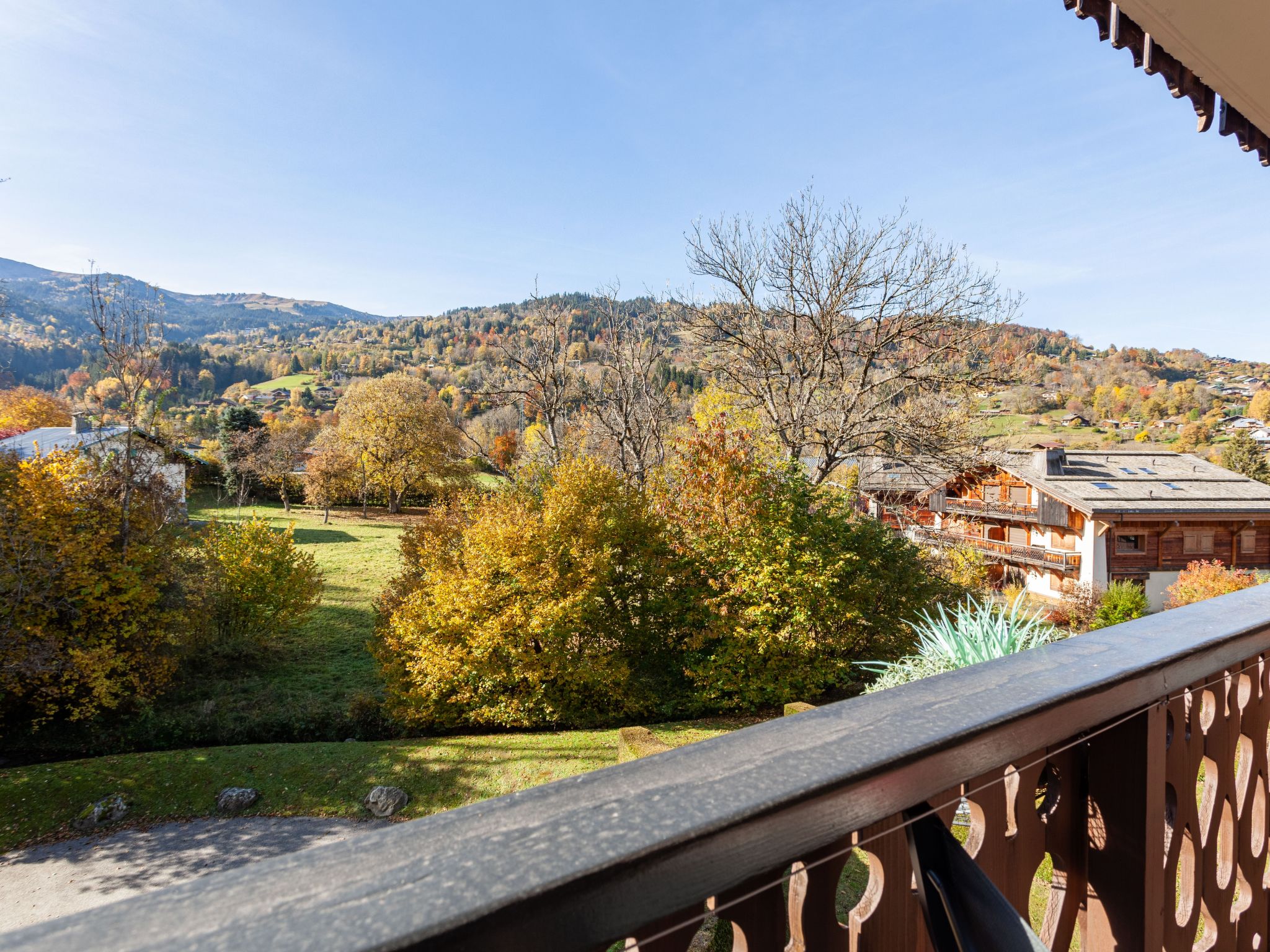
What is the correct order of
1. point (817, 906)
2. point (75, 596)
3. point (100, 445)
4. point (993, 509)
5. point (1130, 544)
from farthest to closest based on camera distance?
point (993, 509)
point (1130, 544)
point (100, 445)
point (75, 596)
point (817, 906)

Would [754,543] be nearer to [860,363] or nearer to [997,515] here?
[860,363]

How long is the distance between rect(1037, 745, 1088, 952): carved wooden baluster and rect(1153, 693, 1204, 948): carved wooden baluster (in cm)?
15

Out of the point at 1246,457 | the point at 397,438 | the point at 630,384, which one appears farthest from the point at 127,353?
the point at 1246,457

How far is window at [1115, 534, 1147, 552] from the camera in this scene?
19016 millimetres

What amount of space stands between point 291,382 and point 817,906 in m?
63.7

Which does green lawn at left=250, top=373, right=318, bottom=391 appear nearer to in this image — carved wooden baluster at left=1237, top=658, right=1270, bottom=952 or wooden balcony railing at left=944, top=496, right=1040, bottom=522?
wooden balcony railing at left=944, top=496, right=1040, bottom=522

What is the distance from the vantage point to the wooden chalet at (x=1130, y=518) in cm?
1852

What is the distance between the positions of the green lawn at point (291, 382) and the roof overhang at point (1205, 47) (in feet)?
191

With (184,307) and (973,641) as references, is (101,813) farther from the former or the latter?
(184,307)

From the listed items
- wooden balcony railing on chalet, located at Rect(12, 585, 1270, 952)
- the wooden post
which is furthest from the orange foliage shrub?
the wooden post

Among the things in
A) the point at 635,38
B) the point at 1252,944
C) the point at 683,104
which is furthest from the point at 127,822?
the point at 683,104

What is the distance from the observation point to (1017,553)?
843 inches

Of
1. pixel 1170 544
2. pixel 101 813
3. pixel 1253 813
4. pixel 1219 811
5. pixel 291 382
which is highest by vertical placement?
pixel 291 382

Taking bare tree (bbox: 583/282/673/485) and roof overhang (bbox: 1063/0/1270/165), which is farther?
bare tree (bbox: 583/282/673/485)
